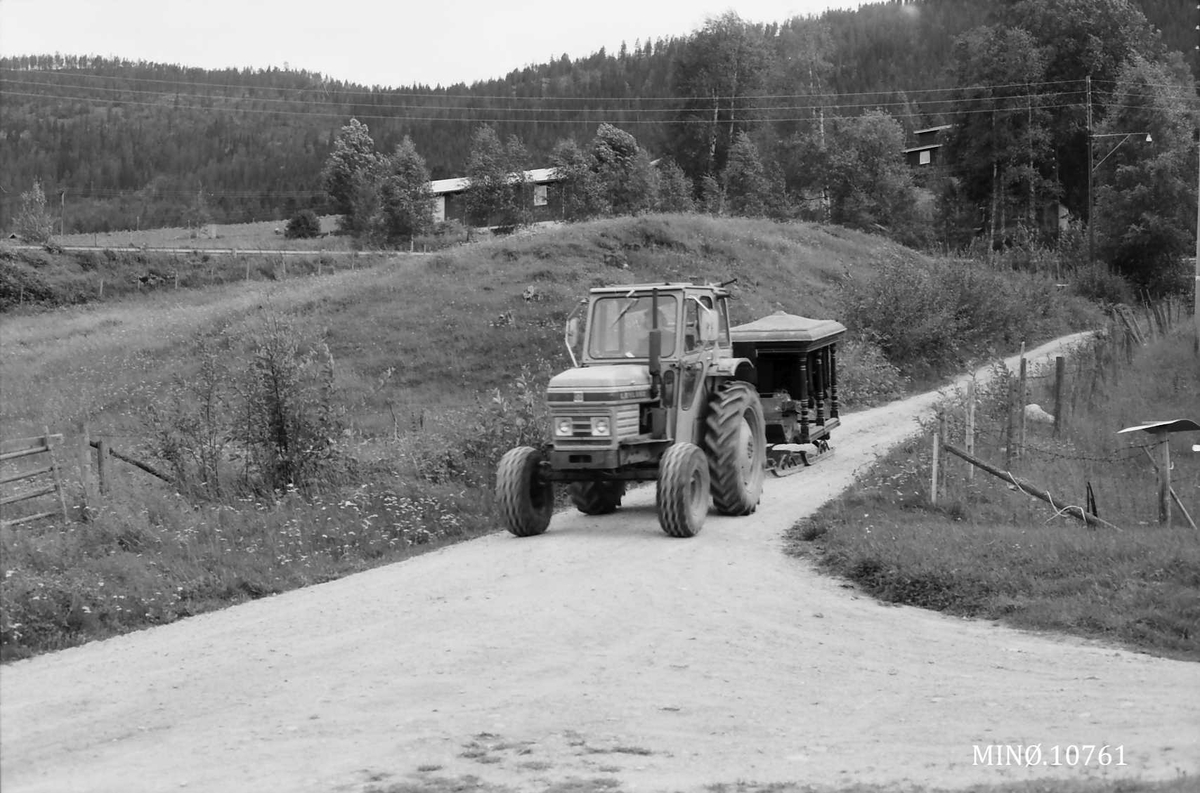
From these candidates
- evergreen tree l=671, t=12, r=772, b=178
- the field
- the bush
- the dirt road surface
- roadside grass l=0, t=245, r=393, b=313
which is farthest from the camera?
the bush

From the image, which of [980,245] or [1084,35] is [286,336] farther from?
[1084,35]

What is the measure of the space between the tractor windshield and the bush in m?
79.8

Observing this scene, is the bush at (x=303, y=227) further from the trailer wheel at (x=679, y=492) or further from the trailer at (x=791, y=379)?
the trailer wheel at (x=679, y=492)

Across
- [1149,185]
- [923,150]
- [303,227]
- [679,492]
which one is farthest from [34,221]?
[679,492]

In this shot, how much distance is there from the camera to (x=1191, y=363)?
27047 millimetres

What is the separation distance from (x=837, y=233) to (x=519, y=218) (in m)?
24.9

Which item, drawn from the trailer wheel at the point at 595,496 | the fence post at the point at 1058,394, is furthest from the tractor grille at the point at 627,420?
the fence post at the point at 1058,394

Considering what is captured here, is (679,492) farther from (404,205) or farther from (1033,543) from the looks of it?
(404,205)

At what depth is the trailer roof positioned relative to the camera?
834 inches

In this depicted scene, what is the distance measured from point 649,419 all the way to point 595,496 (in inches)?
67.7

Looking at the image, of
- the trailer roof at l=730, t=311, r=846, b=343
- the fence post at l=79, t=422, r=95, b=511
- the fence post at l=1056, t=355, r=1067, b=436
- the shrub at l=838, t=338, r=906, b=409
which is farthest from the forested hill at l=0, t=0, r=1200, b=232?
the fence post at l=79, t=422, r=95, b=511

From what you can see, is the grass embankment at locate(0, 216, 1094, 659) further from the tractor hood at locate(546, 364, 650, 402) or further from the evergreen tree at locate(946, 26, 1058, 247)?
the evergreen tree at locate(946, 26, 1058, 247)

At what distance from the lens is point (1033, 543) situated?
40.7ft

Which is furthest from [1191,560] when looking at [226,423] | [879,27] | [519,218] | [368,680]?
[879,27]
